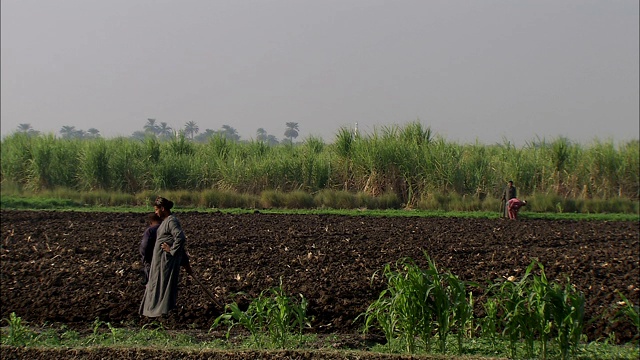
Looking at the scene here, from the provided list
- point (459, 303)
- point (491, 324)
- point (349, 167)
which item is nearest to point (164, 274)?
point (459, 303)

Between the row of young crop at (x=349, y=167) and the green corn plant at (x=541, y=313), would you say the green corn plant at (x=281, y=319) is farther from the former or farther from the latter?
the row of young crop at (x=349, y=167)

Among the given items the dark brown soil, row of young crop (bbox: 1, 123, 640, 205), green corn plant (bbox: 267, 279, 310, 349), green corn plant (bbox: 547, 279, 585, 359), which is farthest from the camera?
row of young crop (bbox: 1, 123, 640, 205)

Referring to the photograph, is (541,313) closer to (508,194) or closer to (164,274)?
(164,274)

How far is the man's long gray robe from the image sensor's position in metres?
7.62

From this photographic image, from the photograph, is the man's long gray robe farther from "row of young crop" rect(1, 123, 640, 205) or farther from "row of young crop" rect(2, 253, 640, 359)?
"row of young crop" rect(1, 123, 640, 205)

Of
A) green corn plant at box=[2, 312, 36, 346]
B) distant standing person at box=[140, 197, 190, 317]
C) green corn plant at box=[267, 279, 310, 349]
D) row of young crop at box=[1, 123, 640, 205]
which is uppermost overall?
row of young crop at box=[1, 123, 640, 205]

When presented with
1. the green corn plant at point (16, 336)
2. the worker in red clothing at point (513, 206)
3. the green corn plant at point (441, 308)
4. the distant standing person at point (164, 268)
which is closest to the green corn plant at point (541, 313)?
the green corn plant at point (441, 308)

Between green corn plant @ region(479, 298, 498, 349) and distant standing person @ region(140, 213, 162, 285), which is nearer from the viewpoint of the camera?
green corn plant @ region(479, 298, 498, 349)

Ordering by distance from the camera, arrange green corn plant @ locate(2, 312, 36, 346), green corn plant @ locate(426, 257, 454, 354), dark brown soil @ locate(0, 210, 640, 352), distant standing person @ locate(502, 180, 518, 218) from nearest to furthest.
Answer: green corn plant @ locate(426, 257, 454, 354), green corn plant @ locate(2, 312, 36, 346), dark brown soil @ locate(0, 210, 640, 352), distant standing person @ locate(502, 180, 518, 218)

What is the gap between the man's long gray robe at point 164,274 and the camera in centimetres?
762

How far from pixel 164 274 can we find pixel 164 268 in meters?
0.07

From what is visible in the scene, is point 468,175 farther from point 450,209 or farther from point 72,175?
point 72,175

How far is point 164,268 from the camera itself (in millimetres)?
7707

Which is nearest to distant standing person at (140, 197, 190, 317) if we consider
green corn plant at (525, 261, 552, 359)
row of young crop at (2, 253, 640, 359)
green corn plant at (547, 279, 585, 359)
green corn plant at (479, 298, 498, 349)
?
row of young crop at (2, 253, 640, 359)
